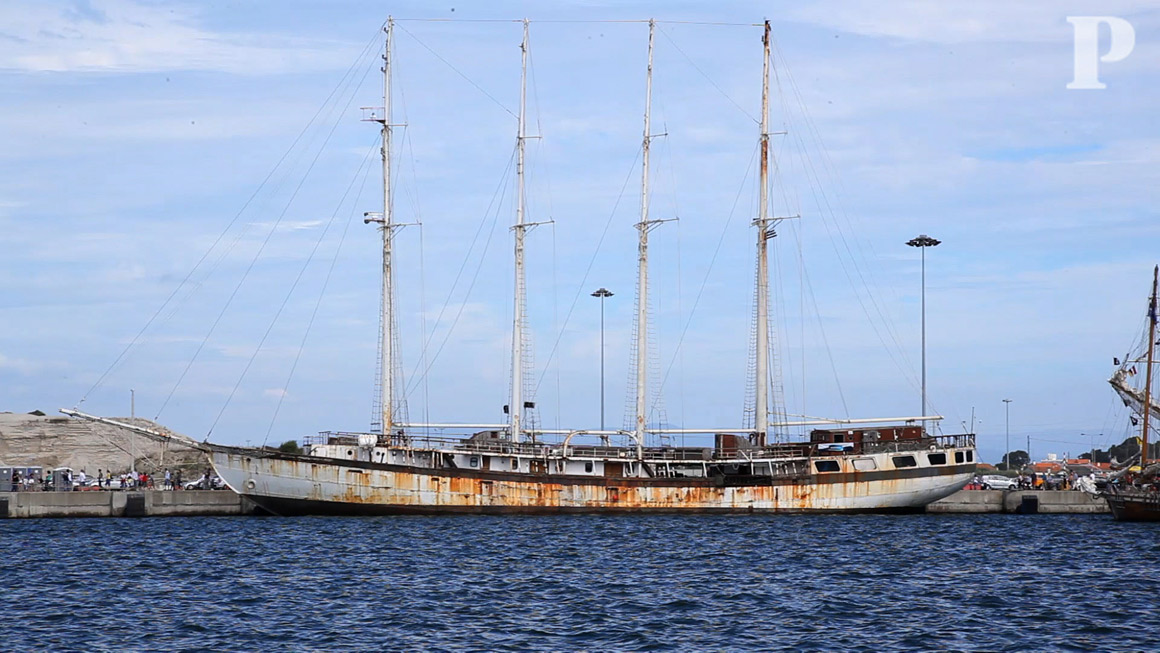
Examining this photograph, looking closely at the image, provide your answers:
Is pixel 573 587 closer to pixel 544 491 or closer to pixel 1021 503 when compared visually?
pixel 544 491

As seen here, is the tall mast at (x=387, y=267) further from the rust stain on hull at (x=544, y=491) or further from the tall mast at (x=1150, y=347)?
the tall mast at (x=1150, y=347)

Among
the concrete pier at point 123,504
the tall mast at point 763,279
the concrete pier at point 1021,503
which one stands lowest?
the concrete pier at point 1021,503

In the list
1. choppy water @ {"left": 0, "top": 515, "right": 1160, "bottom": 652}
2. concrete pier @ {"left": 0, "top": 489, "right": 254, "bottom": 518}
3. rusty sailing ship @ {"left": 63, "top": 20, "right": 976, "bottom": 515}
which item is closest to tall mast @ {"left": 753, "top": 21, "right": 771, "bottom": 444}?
rusty sailing ship @ {"left": 63, "top": 20, "right": 976, "bottom": 515}

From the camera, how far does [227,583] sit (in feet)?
154

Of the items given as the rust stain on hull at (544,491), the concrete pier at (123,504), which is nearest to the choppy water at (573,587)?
the rust stain on hull at (544,491)

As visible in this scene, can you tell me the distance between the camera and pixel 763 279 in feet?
281

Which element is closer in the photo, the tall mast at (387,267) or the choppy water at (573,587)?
the choppy water at (573,587)

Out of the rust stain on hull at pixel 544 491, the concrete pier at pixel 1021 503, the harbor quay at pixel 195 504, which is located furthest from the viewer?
the concrete pier at pixel 1021 503

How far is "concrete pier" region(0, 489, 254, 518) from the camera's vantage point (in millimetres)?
76688

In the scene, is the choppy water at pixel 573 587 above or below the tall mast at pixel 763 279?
below

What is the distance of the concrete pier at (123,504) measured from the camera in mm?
76688

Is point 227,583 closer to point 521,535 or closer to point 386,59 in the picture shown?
point 521,535

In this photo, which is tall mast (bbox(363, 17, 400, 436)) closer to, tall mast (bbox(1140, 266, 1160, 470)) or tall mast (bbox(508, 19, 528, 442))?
tall mast (bbox(508, 19, 528, 442))

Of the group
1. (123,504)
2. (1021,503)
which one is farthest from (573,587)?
(1021,503)
